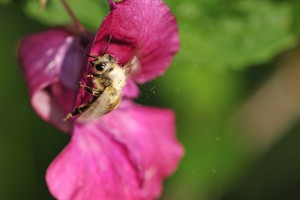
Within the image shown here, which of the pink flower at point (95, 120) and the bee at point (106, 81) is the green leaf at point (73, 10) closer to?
the pink flower at point (95, 120)

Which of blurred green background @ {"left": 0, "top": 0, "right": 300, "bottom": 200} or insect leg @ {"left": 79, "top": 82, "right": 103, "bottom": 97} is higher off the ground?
insect leg @ {"left": 79, "top": 82, "right": 103, "bottom": 97}

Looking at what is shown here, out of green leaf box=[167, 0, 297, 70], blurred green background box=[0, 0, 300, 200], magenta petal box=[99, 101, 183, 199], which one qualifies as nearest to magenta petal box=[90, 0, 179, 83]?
magenta petal box=[99, 101, 183, 199]

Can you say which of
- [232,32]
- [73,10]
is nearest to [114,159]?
[73,10]

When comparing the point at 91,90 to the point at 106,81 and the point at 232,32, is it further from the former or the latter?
the point at 232,32

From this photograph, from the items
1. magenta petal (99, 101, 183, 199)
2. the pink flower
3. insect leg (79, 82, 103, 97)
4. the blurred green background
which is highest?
insect leg (79, 82, 103, 97)

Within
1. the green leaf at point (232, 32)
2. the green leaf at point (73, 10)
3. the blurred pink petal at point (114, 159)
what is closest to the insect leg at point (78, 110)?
the blurred pink petal at point (114, 159)

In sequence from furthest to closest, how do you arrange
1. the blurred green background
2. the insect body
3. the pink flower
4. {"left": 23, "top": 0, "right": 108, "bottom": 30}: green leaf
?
the blurred green background, {"left": 23, "top": 0, "right": 108, "bottom": 30}: green leaf, the pink flower, the insect body

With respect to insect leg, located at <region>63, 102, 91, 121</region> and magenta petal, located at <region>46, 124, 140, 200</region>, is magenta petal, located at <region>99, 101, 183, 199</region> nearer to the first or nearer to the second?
magenta petal, located at <region>46, 124, 140, 200</region>

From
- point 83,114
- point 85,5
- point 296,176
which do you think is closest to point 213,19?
point 85,5
